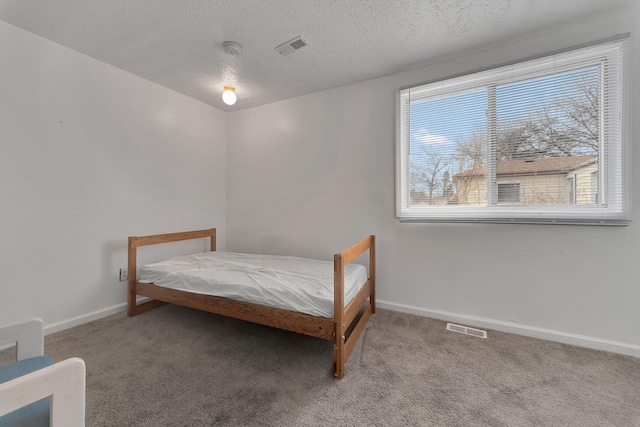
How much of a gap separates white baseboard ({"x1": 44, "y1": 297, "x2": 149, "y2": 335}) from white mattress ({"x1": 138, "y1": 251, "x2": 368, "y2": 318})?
41 cm

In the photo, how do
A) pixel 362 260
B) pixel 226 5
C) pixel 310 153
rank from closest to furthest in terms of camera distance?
pixel 226 5 → pixel 362 260 → pixel 310 153

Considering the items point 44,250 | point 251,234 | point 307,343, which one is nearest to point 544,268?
point 307,343

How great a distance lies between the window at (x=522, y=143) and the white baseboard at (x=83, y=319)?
284 centimetres

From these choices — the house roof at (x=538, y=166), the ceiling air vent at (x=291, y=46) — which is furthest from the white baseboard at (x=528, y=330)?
the ceiling air vent at (x=291, y=46)

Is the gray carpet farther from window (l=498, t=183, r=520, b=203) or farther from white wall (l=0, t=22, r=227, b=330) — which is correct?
window (l=498, t=183, r=520, b=203)

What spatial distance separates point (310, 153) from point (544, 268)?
234cm

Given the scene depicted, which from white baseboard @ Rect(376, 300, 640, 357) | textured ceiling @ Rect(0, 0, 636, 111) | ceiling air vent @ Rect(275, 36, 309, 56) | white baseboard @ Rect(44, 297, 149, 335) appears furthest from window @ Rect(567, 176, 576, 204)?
white baseboard @ Rect(44, 297, 149, 335)

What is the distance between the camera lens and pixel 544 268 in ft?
6.47

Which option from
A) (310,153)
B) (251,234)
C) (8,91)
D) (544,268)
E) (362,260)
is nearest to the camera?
(8,91)

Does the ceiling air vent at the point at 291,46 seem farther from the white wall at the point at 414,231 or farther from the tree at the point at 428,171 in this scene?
the tree at the point at 428,171

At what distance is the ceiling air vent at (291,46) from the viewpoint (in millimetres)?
1977

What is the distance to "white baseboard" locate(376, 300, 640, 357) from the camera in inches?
69.8

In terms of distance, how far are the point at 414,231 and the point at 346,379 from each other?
1.42m

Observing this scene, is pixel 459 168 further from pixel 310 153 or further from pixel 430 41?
pixel 310 153
